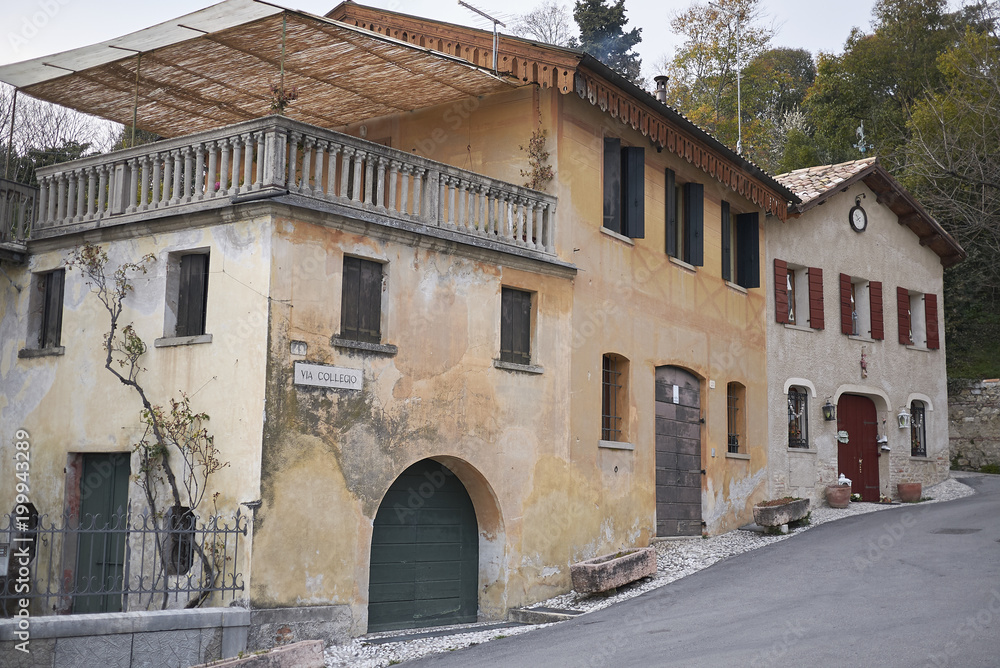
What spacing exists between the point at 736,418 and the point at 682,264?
367 cm

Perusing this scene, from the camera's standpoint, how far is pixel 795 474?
20.9 meters

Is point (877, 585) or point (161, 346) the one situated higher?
point (161, 346)

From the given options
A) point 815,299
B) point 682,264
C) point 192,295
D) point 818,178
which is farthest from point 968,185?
point 192,295

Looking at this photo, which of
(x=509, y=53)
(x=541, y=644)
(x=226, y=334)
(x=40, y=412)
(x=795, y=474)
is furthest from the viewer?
(x=795, y=474)

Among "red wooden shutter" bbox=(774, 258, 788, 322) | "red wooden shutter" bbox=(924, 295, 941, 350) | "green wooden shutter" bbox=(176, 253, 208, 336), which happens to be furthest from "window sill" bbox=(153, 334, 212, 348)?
"red wooden shutter" bbox=(924, 295, 941, 350)

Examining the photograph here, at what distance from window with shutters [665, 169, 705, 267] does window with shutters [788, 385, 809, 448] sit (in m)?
4.59

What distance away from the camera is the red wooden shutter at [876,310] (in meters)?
23.2

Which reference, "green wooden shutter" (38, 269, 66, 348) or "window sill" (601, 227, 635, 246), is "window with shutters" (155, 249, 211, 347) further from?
"window sill" (601, 227, 635, 246)

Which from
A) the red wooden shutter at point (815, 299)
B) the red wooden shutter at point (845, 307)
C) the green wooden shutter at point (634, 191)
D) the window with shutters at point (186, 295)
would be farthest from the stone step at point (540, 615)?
the red wooden shutter at point (845, 307)

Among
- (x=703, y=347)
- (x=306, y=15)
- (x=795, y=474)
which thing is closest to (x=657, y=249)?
(x=703, y=347)

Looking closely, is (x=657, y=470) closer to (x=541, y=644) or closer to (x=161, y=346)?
(x=541, y=644)

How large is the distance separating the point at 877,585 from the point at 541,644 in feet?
15.0

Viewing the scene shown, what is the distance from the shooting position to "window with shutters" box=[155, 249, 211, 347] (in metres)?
12.2

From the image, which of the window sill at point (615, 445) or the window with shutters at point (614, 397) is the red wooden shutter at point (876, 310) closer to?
the window with shutters at point (614, 397)
